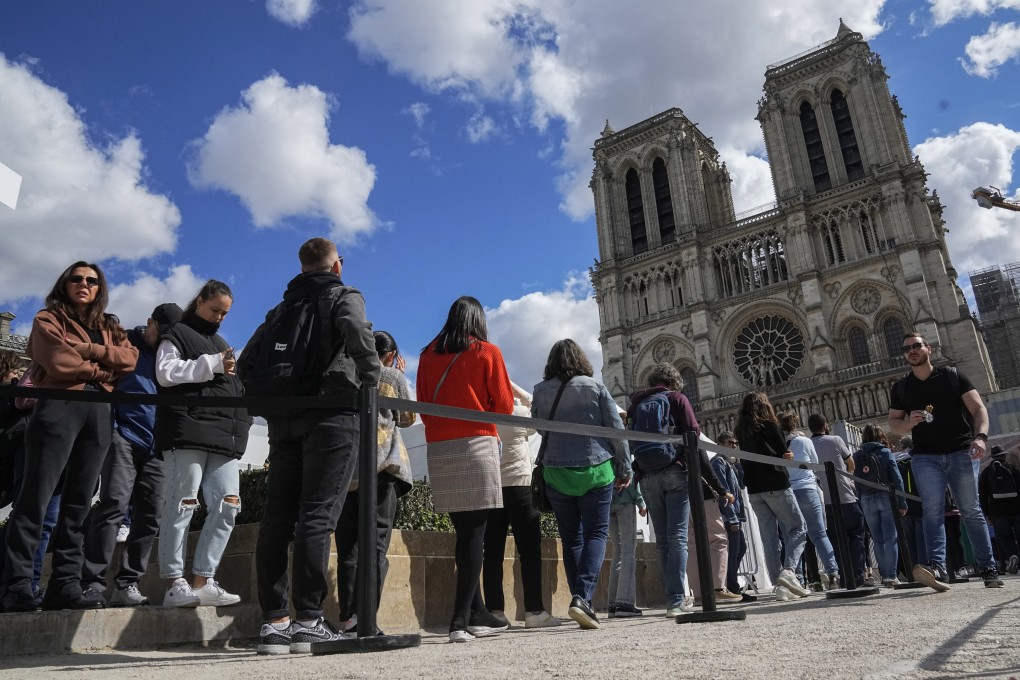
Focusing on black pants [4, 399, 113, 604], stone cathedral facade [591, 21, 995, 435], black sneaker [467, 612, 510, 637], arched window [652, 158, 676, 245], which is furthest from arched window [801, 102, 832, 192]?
black pants [4, 399, 113, 604]

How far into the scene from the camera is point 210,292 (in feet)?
12.8

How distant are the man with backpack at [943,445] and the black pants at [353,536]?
322cm

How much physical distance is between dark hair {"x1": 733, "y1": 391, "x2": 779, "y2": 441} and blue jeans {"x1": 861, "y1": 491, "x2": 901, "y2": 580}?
1.51 m

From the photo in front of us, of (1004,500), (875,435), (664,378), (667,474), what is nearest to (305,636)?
(667,474)

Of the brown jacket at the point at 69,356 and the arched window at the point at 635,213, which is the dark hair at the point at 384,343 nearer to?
the brown jacket at the point at 69,356

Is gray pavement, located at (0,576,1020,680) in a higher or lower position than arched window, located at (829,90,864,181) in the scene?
lower

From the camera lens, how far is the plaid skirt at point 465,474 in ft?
12.0

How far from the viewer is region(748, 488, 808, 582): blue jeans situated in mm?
5621

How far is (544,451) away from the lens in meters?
4.31

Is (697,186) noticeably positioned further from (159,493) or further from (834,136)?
(159,493)

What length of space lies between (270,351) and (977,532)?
4.47 m

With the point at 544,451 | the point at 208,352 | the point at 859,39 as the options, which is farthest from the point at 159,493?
the point at 859,39

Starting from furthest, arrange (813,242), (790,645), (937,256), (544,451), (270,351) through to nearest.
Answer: (813,242) → (937,256) → (544,451) → (270,351) → (790,645)

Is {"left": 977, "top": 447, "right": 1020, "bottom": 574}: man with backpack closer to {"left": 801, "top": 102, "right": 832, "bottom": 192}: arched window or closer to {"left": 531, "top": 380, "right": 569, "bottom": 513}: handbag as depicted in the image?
{"left": 531, "top": 380, "right": 569, "bottom": 513}: handbag
